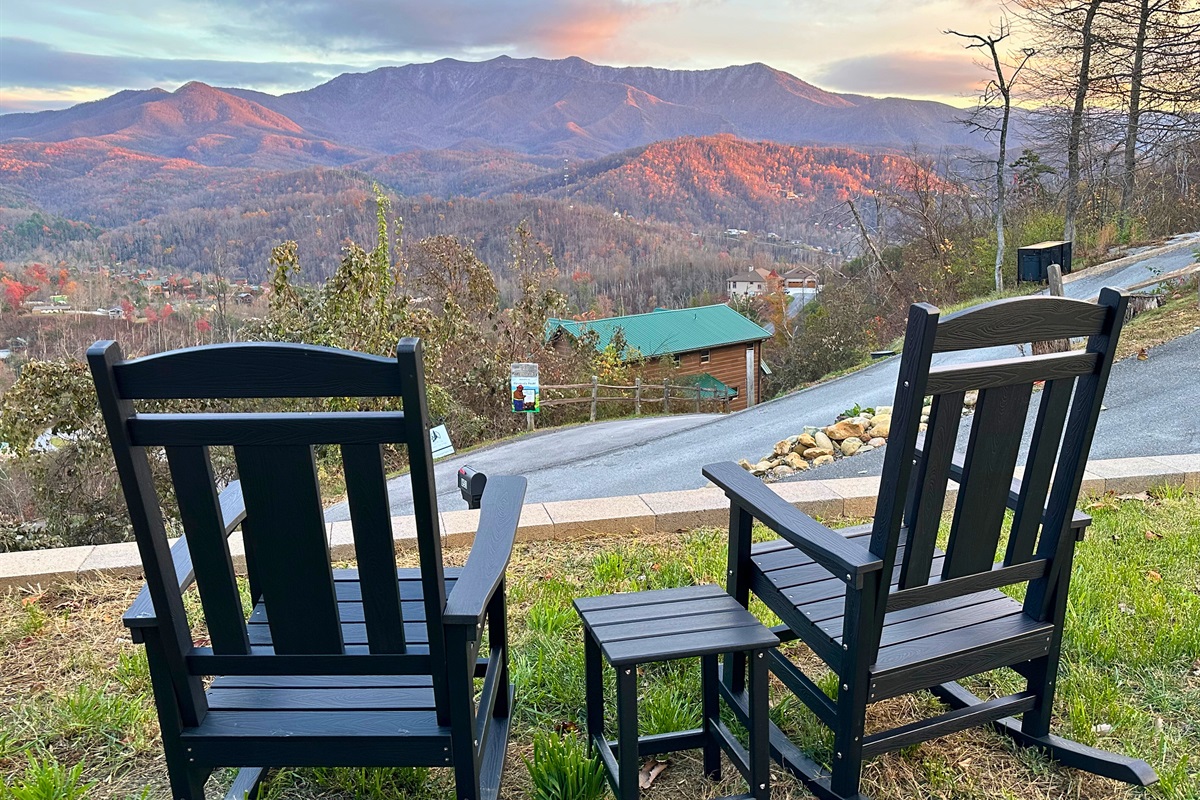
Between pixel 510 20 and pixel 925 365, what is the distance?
112988 mm

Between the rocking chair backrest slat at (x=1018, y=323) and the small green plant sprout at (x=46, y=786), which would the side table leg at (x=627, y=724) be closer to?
the rocking chair backrest slat at (x=1018, y=323)

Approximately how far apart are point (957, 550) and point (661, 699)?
0.89 meters

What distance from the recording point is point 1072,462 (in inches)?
67.6

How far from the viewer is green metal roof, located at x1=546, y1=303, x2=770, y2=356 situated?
22141mm

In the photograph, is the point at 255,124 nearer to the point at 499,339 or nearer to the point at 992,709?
the point at 499,339

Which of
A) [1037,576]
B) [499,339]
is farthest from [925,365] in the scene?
[499,339]

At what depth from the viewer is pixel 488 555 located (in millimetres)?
1646

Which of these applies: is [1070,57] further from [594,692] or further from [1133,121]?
[594,692]

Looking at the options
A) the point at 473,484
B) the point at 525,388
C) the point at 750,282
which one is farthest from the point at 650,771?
the point at 750,282

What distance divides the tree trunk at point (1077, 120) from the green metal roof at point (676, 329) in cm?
1056

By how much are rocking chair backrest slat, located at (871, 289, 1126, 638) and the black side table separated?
13.8 inches

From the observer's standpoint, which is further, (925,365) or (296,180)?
(296,180)

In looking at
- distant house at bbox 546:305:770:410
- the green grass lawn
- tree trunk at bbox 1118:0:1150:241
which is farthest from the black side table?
distant house at bbox 546:305:770:410

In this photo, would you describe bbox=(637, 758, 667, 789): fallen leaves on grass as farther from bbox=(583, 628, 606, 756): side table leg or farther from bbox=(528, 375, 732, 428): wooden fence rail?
bbox=(528, 375, 732, 428): wooden fence rail
